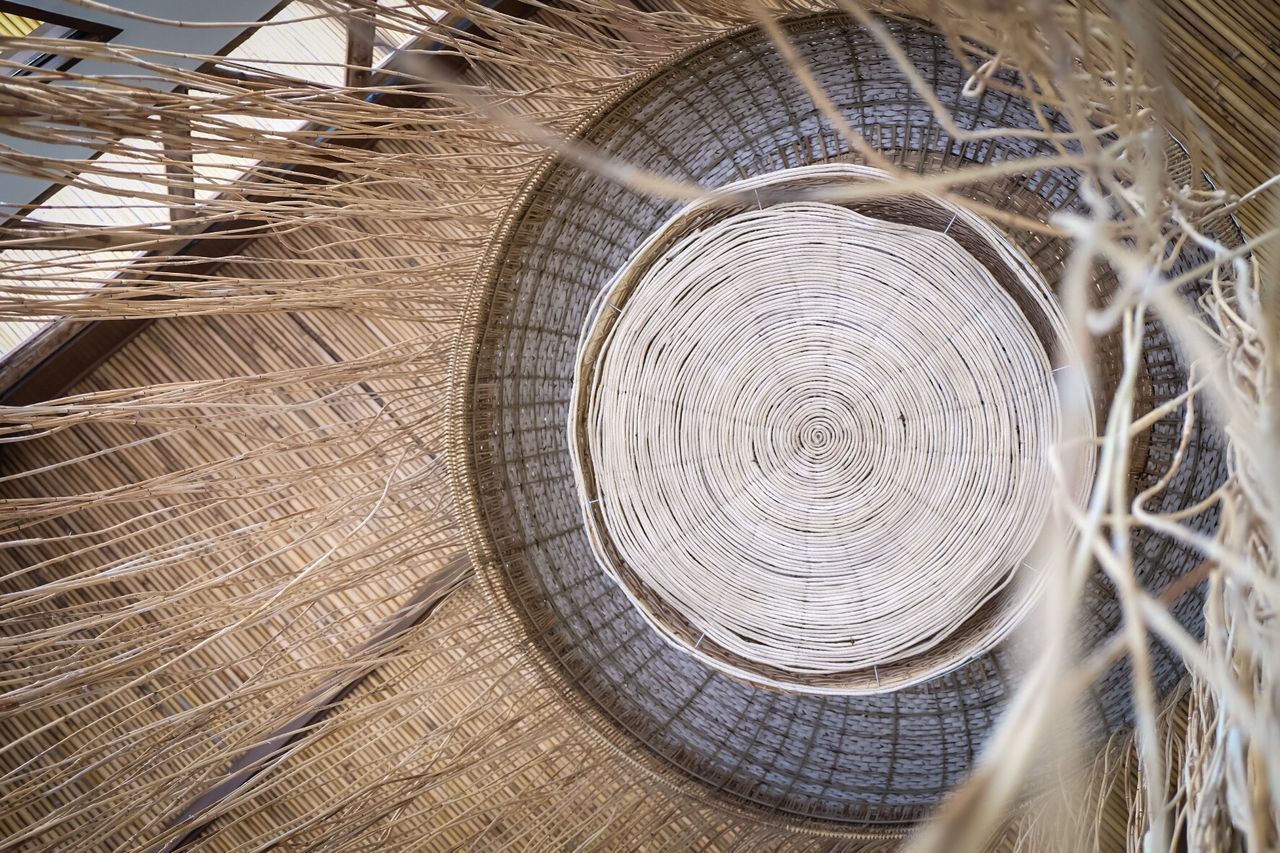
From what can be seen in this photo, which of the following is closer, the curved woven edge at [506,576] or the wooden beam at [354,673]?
the curved woven edge at [506,576]

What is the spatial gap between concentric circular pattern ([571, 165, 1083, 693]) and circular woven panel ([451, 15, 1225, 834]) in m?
0.06

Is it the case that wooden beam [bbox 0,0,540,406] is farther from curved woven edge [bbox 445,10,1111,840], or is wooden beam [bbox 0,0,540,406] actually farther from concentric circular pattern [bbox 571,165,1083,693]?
concentric circular pattern [bbox 571,165,1083,693]

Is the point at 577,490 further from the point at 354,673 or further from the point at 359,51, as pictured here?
the point at 359,51

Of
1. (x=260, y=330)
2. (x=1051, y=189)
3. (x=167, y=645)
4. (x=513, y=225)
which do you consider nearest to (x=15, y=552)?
(x=260, y=330)

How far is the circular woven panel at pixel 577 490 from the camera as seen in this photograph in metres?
1.05

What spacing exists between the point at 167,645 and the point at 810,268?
102cm

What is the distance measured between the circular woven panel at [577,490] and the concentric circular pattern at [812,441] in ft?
0.20

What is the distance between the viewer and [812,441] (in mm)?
1104

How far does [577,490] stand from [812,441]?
12.0 inches

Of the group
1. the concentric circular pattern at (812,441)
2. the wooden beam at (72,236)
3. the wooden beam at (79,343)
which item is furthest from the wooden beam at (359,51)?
the concentric circular pattern at (812,441)

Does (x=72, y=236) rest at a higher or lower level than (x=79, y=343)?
higher

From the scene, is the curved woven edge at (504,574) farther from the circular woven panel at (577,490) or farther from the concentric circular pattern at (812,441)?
the concentric circular pattern at (812,441)

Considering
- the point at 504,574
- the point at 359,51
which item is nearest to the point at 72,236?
the point at 504,574

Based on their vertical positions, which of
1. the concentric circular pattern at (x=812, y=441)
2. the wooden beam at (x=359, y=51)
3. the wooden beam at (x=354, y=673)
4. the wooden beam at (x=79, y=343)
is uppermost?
the wooden beam at (x=359, y=51)
